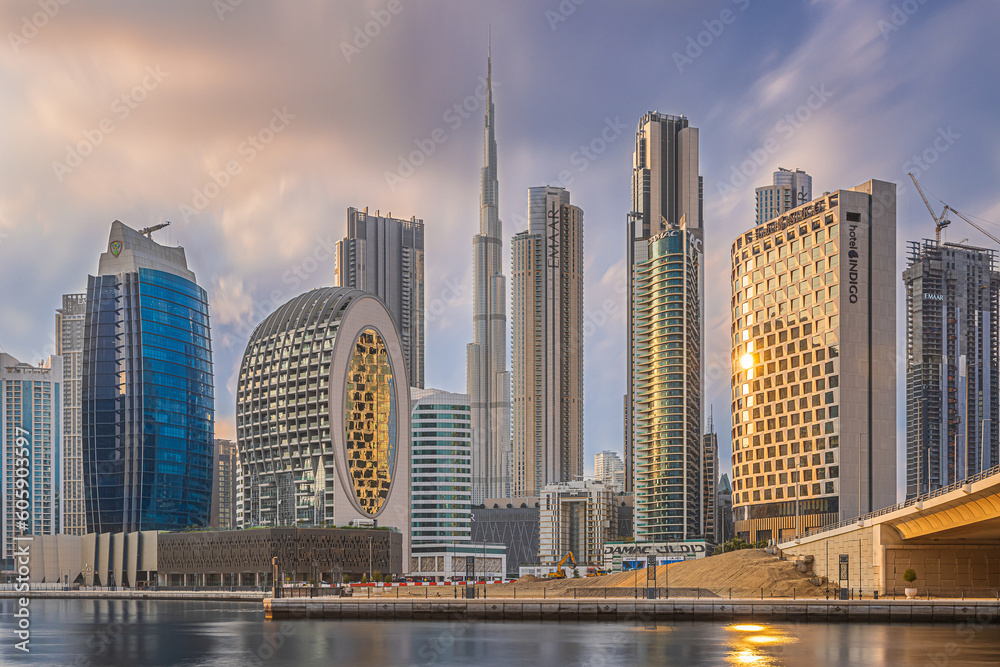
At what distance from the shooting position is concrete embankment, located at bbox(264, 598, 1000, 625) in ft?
320

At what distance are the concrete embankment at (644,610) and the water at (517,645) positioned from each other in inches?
101

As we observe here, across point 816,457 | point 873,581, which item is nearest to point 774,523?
point 816,457

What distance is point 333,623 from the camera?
105 m

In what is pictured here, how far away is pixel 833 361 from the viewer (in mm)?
171750

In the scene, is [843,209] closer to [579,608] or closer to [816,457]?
[816,457]

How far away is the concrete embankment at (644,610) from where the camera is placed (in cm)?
9750

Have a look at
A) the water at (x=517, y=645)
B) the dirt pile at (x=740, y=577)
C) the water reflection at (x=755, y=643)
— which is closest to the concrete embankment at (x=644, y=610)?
the water at (x=517, y=645)

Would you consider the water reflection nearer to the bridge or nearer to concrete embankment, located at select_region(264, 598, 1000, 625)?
concrete embankment, located at select_region(264, 598, 1000, 625)

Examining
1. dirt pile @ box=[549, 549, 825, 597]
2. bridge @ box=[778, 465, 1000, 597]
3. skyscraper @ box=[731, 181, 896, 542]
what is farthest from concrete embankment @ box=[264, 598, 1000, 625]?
skyscraper @ box=[731, 181, 896, 542]

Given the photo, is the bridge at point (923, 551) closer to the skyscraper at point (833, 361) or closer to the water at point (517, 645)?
the water at point (517, 645)

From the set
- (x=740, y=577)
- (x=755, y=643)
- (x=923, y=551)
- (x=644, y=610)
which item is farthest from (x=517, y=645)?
(x=740, y=577)

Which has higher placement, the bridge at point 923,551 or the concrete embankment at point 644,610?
the bridge at point 923,551

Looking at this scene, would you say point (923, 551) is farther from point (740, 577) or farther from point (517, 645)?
point (517, 645)

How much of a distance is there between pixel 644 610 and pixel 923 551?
27823mm
